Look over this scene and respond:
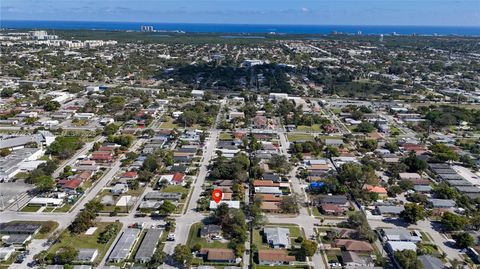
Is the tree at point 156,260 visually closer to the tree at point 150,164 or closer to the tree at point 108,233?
the tree at point 108,233

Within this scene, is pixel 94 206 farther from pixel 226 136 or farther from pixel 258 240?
pixel 226 136

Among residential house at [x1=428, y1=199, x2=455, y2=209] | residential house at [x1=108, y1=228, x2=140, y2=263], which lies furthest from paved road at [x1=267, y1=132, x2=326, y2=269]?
residential house at [x1=428, y1=199, x2=455, y2=209]

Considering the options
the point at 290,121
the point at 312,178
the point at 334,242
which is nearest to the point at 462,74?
the point at 290,121

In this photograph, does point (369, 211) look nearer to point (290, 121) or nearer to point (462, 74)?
point (290, 121)

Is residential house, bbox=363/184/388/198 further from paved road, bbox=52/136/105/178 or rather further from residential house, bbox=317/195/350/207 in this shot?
paved road, bbox=52/136/105/178

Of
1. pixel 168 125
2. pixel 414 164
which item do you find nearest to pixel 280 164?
pixel 414 164
